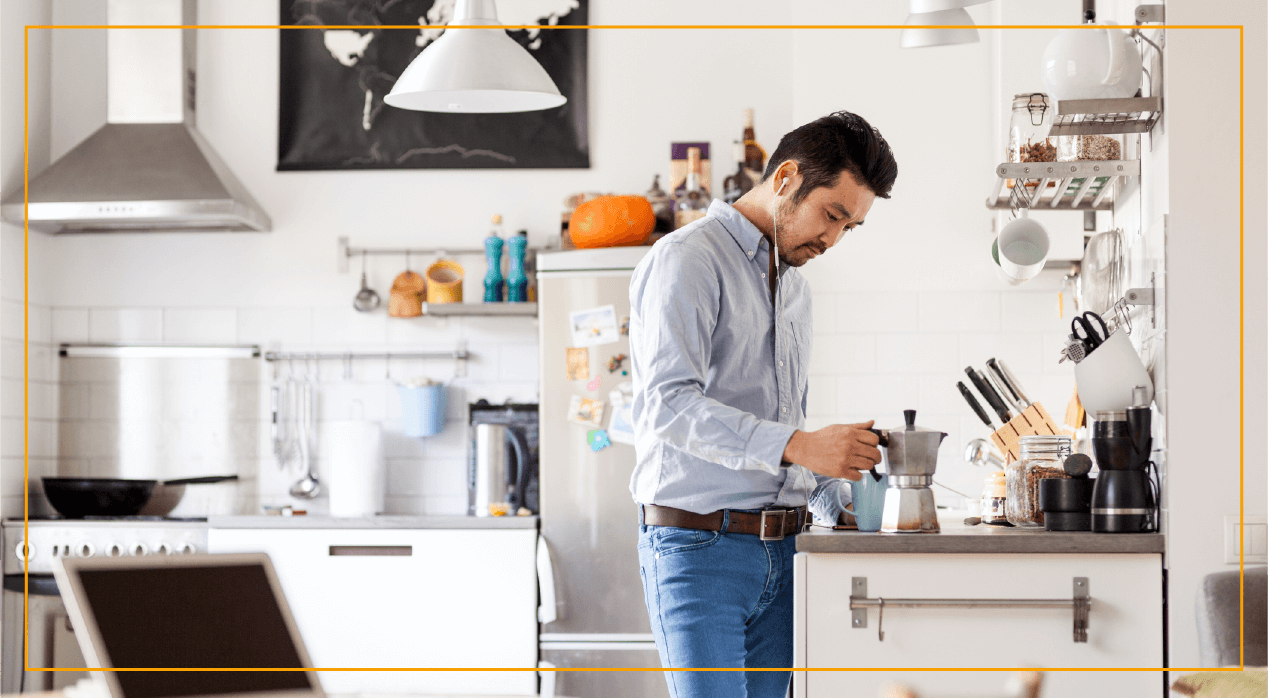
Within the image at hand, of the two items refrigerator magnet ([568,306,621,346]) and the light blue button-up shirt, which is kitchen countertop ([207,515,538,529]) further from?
the light blue button-up shirt

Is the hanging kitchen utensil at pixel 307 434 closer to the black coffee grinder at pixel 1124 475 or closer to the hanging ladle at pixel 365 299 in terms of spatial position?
the hanging ladle at pixel 365 299

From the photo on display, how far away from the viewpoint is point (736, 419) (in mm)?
1663

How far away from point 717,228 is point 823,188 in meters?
0.17

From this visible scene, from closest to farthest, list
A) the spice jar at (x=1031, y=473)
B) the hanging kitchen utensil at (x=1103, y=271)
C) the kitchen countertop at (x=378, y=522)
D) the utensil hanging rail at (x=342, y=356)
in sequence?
the spice jar at (x=1031, y=473), the hanging kitchen utensil at (x=1103, y=271), the kitchen countertop at (x=378, y=522), the utensil hanging rail at (x=342, y=356)

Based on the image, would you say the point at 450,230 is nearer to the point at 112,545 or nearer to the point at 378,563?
the point at 378,563

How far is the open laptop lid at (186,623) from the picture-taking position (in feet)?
3.67

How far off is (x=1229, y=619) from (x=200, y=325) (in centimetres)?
361

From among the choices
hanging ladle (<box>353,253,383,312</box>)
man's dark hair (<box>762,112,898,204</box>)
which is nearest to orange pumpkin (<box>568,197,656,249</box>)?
hanging ladle (<box>353,253,383,312</box>)

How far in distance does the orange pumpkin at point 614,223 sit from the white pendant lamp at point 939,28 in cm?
104

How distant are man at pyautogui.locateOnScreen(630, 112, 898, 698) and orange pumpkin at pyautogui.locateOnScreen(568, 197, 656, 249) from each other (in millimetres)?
1945

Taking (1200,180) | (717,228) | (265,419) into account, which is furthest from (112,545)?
(1200,180)

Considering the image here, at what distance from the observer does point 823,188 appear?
180cm

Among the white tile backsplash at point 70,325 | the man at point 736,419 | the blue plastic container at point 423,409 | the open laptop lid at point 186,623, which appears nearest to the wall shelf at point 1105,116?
the man at point 736,419

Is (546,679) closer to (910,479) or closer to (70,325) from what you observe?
(910,479)
